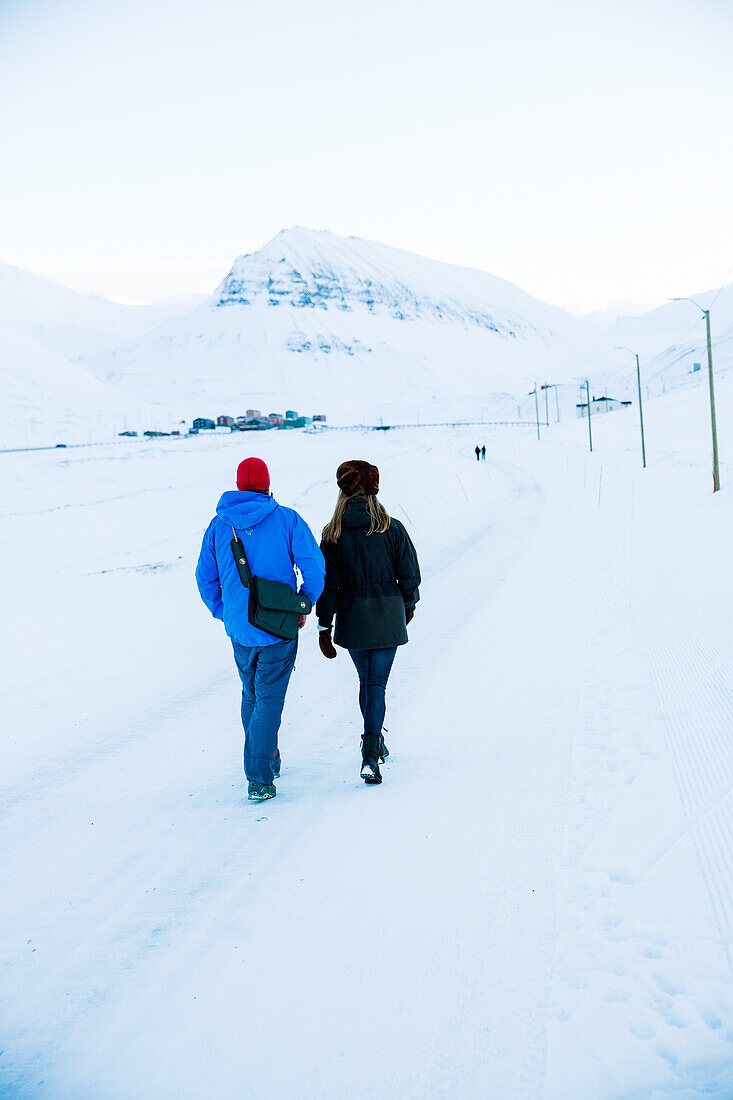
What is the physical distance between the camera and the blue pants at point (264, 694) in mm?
4891

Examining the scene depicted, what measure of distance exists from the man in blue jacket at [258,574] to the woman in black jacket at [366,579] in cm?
23

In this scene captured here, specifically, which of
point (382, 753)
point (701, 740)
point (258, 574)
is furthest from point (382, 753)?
point (701, 740)

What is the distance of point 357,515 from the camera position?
5.04 meters

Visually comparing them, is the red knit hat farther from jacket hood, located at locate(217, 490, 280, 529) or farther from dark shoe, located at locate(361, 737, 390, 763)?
dark shoe, located at locate(361, 737, 390, 763)

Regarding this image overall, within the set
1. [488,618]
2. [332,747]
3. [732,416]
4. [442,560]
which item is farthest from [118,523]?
[732,416]

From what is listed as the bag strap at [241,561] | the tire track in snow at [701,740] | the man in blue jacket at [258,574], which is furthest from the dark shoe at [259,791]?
the tire track in snow at [701,740]

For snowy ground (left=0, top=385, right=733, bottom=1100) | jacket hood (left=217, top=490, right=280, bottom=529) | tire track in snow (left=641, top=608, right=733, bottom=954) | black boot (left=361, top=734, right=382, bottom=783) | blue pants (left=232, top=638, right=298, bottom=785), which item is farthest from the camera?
black boot (left=361, top=734, right=382, bottom=783)

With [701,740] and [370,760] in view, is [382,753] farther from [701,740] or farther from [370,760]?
[701,740]

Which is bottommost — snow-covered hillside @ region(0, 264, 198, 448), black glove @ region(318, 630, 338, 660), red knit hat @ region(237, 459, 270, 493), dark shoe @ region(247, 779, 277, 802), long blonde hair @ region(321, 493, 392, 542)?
dark shoe @ region(247, 779, 277, 802)

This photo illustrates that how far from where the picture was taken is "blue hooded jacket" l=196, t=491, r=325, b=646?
4781mm

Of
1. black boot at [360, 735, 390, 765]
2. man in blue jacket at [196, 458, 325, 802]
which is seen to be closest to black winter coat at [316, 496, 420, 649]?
man in blue jacket at [196, 458, 325, 802]

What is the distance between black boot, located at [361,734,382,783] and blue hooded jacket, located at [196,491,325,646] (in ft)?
3.27

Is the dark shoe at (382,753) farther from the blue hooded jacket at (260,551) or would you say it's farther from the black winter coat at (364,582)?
the blue hooded jacket at (260,551)

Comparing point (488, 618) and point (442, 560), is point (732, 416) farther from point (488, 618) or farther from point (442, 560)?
point (488, 618)
